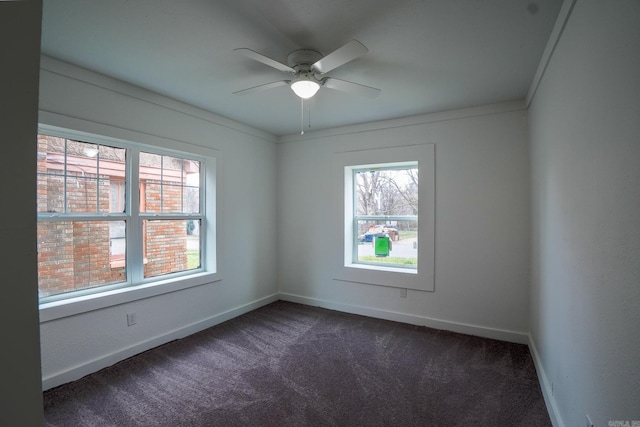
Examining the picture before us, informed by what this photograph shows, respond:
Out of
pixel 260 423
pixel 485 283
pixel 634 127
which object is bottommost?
pixel 260 423

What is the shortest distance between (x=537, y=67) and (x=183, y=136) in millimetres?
3335

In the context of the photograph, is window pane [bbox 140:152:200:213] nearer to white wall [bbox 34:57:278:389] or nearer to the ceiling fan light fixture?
white wall [bbox 34:57:278:389]

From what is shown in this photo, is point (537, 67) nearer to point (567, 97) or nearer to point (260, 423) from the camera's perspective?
point (567, 97)

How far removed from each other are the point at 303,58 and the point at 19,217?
1869 millimetres

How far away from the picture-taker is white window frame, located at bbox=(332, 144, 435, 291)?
344 centimetres

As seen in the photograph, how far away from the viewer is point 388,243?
3900 mm

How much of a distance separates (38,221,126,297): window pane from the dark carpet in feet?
2.55

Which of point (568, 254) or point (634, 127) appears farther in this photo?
point (568, 254)

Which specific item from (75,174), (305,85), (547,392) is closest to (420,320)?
(547,392)

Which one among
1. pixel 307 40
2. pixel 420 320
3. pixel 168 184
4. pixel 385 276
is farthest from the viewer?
pixel 385 276

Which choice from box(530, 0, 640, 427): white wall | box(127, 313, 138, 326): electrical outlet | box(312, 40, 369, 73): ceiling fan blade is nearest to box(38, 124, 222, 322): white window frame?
box(127, 313, 138, 326): electrical outlet

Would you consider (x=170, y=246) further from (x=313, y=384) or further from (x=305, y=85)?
(x=305, y=85)

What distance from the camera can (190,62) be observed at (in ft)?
7.41

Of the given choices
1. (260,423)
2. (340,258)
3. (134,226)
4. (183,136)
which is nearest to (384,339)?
(340,258)
